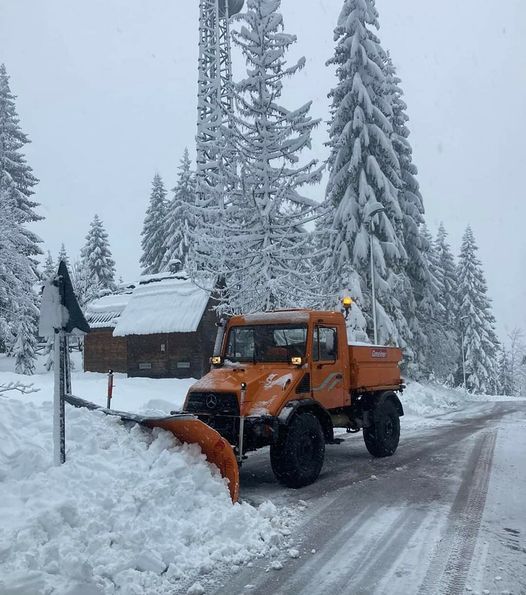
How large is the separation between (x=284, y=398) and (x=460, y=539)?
9.57 feet

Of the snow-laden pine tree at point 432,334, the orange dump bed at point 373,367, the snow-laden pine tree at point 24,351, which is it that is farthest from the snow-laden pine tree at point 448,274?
the orange dump bed at point 373,367

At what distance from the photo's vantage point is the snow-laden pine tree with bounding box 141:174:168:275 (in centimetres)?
4856

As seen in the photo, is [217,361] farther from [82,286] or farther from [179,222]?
[179,222]

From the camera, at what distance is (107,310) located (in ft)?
105

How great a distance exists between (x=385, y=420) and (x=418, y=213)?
19355mm

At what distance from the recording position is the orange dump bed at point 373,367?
966 centimetres

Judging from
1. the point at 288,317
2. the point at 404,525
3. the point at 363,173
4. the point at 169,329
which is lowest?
the point at 404,525

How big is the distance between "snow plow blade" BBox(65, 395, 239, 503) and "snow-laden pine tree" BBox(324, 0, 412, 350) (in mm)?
17164

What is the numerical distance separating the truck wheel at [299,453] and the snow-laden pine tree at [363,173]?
605 inches

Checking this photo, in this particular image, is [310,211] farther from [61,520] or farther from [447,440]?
[61,520]

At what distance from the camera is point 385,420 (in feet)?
33.9

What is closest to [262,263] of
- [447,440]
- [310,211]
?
[310,211]

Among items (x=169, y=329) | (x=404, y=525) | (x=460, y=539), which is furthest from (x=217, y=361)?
(x=169, y=329)

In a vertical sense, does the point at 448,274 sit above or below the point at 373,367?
above
